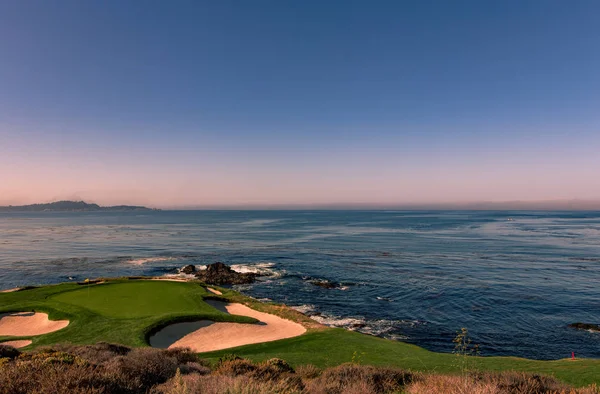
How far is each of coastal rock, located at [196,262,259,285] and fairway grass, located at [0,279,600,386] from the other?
699 cm

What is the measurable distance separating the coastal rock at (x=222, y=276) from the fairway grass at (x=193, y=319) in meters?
6.99

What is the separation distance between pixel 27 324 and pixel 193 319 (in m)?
10.9

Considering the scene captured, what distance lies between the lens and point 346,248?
211 ft

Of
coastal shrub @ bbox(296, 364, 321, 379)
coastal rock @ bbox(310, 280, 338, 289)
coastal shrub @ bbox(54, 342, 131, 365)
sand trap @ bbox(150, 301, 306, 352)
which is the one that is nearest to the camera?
coastal shrub @ bbox(296, 364, 321, 379)

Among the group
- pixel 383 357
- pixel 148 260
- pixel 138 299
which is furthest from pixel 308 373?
pixel 148 260

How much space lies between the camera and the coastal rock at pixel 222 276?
38.2 meters

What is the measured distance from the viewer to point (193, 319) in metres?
21.4

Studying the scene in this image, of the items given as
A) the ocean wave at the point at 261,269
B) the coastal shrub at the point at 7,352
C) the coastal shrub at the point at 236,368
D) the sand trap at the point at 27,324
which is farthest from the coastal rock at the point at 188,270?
the coastal shrub at the point at 236,368

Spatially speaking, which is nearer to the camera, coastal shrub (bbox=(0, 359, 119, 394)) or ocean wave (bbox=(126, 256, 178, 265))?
coastal shrub (bbox=(0, 359, 119, 394))

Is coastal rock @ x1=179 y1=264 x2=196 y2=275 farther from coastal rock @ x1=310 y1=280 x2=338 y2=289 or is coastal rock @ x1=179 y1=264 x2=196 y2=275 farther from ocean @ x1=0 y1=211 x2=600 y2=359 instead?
coastal rock @ x1=310 y1=280 x2=338 y2=289

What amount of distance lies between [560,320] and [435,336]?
10818 mm

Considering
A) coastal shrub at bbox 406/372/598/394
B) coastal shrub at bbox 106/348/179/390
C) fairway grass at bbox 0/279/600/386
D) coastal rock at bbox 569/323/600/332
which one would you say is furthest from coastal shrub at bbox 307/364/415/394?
coastal rock at bbox 569/323/600/332

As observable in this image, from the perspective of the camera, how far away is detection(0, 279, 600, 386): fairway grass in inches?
542

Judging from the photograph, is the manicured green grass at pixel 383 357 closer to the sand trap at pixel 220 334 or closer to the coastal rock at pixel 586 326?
the sand trap at pixel 220 334
